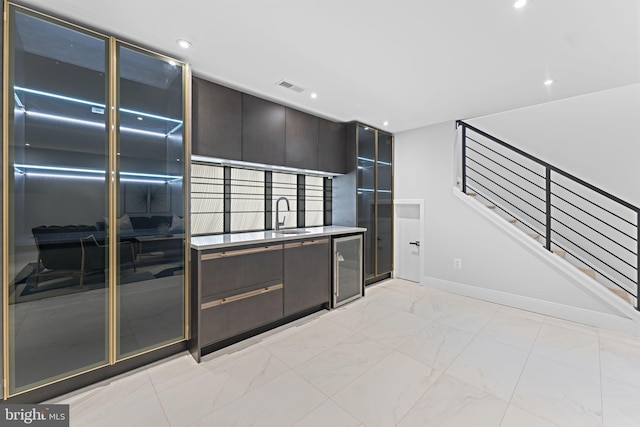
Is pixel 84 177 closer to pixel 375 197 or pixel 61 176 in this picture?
pixel 61 176

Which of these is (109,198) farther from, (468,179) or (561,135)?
(561,135)

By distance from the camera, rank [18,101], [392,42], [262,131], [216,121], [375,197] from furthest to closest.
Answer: [375,197] < [262,131] < [216,121] < [392,42] < [18,101]

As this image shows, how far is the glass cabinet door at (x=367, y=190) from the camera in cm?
394

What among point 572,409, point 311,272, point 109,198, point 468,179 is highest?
point 468,179

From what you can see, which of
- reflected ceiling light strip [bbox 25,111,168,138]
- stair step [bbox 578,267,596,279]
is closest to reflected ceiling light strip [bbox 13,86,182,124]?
reflected ceiling light strip [bbox 25,111,168,138]

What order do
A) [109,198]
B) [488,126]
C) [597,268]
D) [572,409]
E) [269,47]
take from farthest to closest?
[488,126]
[597,268]
[269,47]
[109,198]
[572,409]

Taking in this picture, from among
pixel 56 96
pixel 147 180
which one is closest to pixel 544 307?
pixel 147 180

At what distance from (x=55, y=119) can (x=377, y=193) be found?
369 cm

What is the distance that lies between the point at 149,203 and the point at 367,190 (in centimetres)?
293

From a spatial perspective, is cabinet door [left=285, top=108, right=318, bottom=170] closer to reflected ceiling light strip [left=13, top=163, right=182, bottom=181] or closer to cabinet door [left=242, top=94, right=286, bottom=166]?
cabinet door [left=242, top=94, right=286, bottom=166]

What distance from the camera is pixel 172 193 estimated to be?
2166mm

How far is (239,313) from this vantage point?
7.72ft

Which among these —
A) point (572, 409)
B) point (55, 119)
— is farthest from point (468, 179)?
point (55, 119)

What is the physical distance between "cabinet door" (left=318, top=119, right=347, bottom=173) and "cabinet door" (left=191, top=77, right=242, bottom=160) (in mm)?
1231
